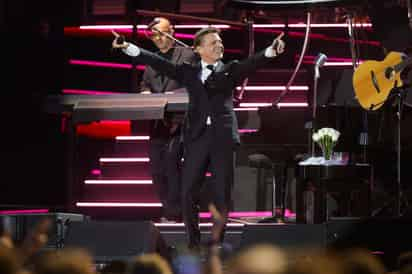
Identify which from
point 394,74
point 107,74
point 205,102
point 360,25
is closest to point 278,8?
point 394,74

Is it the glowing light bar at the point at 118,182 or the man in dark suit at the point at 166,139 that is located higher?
the man in dark suit at the point at 166,139

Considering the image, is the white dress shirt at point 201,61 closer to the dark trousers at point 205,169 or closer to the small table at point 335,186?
the dark trousers at point 205,169

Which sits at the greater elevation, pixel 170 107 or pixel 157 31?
pixel 157 31

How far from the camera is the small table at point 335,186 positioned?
7.43 meters

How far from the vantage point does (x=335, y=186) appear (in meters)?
7.54

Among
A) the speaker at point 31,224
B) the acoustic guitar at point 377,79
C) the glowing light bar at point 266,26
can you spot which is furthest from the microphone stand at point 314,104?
the speaker at point 31,224

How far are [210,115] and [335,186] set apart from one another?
1776 millimetres

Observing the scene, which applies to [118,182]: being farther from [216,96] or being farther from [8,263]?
[8,263]

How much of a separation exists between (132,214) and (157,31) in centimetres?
185

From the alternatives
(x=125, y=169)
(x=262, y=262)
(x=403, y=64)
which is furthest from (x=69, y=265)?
(x=125, y=169)

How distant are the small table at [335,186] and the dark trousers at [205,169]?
1320mm

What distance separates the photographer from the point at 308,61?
9711 mm

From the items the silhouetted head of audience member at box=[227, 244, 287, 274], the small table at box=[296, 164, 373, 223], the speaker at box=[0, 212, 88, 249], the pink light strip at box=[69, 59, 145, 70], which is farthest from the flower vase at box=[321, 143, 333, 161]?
the silhouetted head of audience member at box=[227, 244, 287, 274]

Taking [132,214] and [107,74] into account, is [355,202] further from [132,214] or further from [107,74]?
[107,74]
